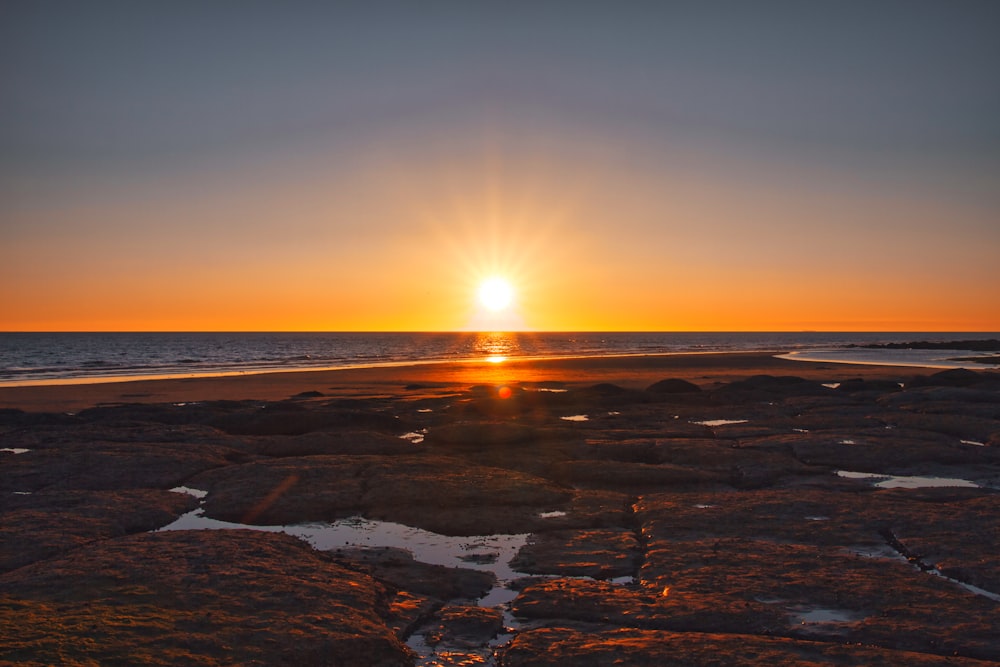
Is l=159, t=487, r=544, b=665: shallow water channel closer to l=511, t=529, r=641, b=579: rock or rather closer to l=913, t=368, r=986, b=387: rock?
l=511, t=529, r=641, b=579: rock

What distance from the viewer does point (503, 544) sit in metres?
11.4

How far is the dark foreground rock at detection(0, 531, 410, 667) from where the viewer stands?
686 cm

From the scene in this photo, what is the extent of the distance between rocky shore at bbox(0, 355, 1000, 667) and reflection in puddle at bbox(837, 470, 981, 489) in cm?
14

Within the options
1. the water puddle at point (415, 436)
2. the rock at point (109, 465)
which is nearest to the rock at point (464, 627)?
the rock at point (109, 465)

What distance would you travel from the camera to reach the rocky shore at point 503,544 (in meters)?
7.31

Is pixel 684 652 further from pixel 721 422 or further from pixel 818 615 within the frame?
pixel 721 422

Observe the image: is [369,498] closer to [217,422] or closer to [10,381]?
[217,422]

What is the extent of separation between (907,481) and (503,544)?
399 inches

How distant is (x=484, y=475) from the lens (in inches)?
621

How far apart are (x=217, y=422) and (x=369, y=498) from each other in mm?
13619

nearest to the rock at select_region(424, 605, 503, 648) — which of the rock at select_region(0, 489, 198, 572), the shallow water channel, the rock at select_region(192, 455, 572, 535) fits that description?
the shallow water channel

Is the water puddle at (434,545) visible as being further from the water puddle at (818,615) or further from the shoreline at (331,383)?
the shoreline at (331,383)

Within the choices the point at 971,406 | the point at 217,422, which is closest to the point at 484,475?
the point at 217,422

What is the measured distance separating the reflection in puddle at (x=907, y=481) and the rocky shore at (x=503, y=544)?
0.14m
